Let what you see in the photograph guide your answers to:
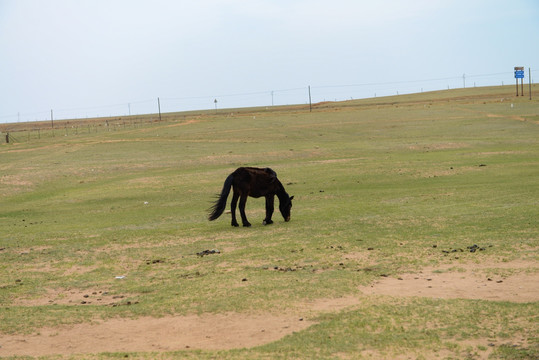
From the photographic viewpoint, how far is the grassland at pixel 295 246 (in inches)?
333

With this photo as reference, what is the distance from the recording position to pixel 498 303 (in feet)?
30.4

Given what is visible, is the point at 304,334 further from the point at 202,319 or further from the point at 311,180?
the point at 311,180

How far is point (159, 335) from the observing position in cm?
886

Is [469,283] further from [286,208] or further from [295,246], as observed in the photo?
[286,208]

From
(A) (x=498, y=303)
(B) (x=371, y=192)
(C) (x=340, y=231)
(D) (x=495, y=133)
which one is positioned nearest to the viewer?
(A) (x=498, y=303)

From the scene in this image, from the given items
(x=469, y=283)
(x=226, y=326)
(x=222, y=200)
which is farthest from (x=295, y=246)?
(x=226, y=326)

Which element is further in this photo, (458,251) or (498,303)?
(458,251)

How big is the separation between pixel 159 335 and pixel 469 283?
5.02m

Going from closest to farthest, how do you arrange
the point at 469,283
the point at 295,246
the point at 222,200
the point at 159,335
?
the point at 159,335
the point at 469,283
the point at 295,246
the point at 222,200

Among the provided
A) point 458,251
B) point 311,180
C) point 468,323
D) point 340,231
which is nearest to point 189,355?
point 468,323

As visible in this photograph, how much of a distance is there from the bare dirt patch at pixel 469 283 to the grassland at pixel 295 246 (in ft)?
0.72

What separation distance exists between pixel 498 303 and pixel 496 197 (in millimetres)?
11137

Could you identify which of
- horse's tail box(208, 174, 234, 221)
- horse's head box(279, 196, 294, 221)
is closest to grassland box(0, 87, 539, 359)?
horse's head box(279, 196, 294, 221)

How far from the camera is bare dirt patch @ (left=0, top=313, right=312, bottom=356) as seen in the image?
8438mm
